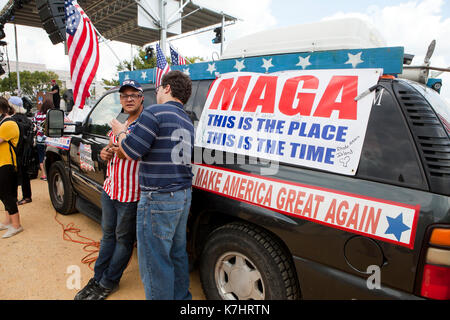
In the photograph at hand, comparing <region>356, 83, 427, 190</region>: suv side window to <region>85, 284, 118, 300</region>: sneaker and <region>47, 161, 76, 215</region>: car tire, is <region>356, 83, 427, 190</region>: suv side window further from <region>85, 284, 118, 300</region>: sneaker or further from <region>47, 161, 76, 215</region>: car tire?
<region>47, 161, 76, 215</region>: car tire

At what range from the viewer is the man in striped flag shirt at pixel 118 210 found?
87.4 inches

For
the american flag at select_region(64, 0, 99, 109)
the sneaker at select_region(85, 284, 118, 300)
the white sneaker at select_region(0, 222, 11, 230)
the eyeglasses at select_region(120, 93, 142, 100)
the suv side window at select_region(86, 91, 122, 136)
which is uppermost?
the american flag at select_region(64, 0, 99, 109)

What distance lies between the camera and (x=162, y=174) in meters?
1.83

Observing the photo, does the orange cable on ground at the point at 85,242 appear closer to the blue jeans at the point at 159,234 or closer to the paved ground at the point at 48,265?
the paved ground at the point at 48,265

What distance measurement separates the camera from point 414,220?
51.2 inches

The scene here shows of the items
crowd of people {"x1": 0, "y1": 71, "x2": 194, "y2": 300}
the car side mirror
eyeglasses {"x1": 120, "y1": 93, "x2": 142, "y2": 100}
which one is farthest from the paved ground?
eyeglasses {"x1": 120, "y1": 93, "x2": 142, "y2": 100}

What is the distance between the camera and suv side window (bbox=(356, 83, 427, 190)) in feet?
4.49

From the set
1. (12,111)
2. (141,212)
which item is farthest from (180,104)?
(12,111)

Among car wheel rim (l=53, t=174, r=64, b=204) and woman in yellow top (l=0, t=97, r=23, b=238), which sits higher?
woman in yellow top (l=0, t=97, r=23, b=238)

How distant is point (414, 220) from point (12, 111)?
14.7 feet

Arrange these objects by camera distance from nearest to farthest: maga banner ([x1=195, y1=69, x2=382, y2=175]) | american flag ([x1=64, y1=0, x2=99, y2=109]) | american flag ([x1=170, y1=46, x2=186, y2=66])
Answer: maga banner ([x1=195, y1=69, x2=382, y2=175]) < american flag ([x1=64, y1=0, x2=99, y2=109]) < american flag ([x1=170, y1=46, x2=186, y2=66])

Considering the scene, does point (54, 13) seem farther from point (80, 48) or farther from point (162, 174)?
point (162, 174)

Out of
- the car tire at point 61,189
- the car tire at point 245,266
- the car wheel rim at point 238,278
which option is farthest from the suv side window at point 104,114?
the car wheel rim at point 238,278
